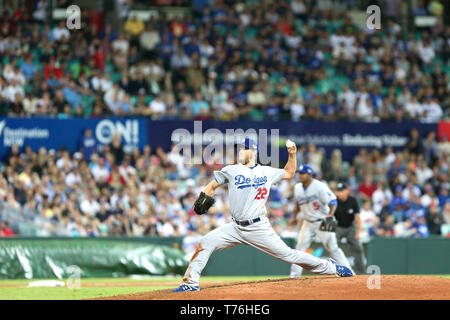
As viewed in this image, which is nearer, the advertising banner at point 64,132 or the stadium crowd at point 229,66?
the advertising banner at point 64,132

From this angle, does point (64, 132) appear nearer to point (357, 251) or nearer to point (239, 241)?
point (357, 251)

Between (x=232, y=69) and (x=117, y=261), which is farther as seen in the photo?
(x=232, y=69)

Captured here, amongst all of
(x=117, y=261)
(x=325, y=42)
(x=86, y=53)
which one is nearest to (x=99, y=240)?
(x=117, y=261)

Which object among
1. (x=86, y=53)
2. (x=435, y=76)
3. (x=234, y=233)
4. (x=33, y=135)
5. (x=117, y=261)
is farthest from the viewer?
(x=435, y=76)

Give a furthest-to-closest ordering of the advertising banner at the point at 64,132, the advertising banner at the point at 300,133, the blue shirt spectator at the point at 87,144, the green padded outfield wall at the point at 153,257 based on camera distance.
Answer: the advertising banner at the point at 300,133 < the blue shirt spectator at the point at 87,144 < the advertising banner at the point at 64,132 < the green padded outfield wall at the point at 153,257

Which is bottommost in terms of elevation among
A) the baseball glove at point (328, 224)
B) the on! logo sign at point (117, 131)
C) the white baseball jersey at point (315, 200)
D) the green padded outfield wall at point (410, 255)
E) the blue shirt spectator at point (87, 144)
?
the green padded outfield wall at point (410, 255)


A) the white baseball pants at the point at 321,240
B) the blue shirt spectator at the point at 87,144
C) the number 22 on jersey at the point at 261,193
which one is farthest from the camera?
the blue shirt spectator at the point at 87,144

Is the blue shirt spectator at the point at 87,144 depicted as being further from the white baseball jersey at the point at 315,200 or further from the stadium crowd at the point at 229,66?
the white baseball jersey at the point at 315,200

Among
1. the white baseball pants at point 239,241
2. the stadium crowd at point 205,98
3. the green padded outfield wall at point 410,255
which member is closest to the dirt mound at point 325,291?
the white baseball pants at point 239,241

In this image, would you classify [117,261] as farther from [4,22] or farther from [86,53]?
[4,22]
